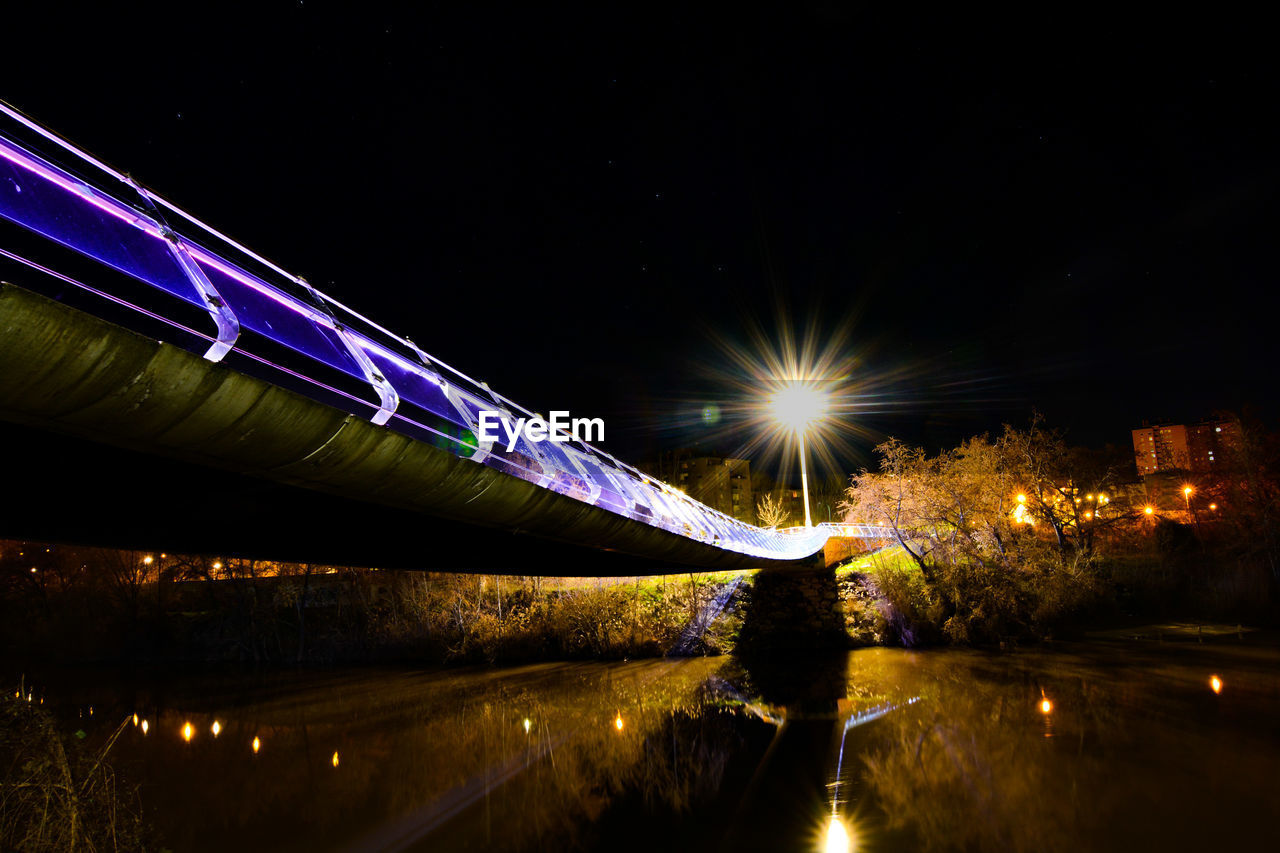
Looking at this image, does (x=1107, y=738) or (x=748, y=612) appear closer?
(x=1107, y=738)

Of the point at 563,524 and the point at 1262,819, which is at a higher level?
the point at 563,524

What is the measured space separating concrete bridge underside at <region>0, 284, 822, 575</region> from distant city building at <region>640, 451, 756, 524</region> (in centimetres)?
8012

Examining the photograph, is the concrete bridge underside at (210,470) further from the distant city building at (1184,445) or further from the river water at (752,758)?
the distant city building at (1184,445)

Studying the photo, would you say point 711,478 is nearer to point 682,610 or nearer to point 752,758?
point 682,610

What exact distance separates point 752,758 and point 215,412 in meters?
12.7

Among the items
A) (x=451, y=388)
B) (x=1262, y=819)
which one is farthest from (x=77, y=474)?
(x=1262, y=819)

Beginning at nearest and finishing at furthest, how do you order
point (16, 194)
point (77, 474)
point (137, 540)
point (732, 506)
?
point (16, 194) → point (77, 474) → point (137, 540) → point (732, 506)

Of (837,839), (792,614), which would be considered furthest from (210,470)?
(792,614)

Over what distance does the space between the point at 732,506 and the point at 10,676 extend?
72.4m

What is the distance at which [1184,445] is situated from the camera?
3949 inches

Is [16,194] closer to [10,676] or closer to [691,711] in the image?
[691,711]

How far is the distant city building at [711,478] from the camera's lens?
9094 centimetres

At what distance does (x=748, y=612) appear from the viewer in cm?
3120

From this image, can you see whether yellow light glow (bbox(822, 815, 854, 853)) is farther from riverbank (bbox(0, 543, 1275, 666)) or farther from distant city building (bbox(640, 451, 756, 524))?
distant city building (bbox(640, 451, 756, 524))
